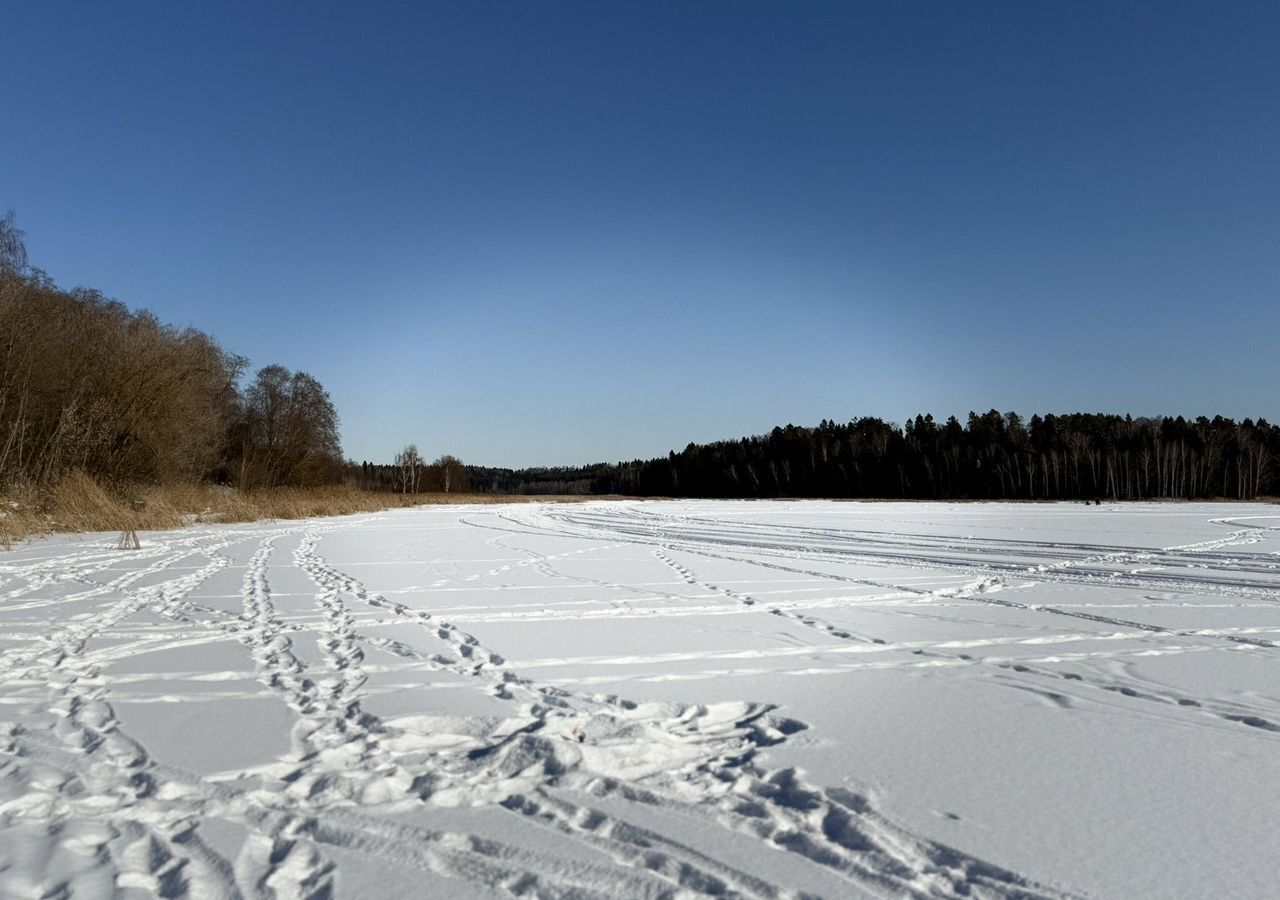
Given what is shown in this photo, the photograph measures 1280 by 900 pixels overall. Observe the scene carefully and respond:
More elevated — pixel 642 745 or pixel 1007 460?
pixel 1007 460

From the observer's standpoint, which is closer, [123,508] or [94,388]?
[123,508]

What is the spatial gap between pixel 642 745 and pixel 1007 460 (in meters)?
74.1

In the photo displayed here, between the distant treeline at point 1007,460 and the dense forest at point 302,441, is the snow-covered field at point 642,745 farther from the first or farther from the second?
the distant treeline at point 1007,460

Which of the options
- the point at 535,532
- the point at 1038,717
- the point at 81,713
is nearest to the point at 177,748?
the point at 81,713

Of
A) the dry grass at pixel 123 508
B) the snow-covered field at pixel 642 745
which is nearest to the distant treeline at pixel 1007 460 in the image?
the dry grass at pixel 123 508

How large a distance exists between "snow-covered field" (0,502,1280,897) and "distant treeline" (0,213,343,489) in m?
12.3

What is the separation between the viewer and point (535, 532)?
54.0ft

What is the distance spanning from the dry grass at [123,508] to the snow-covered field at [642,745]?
9630mm

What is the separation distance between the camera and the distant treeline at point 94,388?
16.4 m

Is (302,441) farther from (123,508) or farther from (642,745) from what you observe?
(642,745)

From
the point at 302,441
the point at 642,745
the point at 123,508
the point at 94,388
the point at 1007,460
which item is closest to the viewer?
the point at 642,745

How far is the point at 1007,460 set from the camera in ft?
229

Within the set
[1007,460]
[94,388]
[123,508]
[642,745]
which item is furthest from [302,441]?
[1007,460]

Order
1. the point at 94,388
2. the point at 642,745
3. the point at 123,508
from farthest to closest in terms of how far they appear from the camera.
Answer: the point at 94,388
the point at 123,508
the point at 642,745
